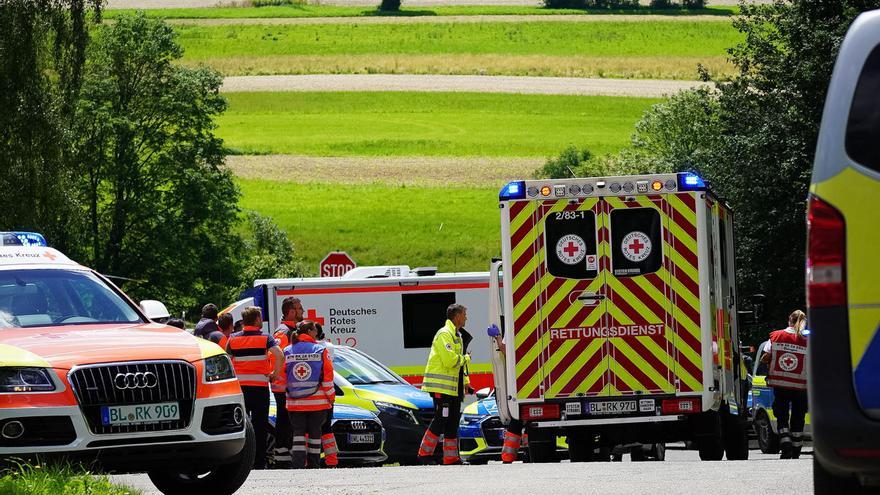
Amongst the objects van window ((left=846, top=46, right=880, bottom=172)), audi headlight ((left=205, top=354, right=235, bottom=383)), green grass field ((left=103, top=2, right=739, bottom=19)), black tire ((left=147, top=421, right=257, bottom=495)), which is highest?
green grass field ((left=103, top=2, right=739, bottom=19))

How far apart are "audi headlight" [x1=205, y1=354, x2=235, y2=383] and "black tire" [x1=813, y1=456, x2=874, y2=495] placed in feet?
15.9

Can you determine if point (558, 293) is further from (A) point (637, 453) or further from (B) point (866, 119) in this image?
(B) point (866, 119)

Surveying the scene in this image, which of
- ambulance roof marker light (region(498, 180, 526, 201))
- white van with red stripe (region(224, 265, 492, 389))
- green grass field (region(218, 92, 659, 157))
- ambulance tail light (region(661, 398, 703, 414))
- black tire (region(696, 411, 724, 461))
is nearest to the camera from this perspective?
ambulance roof marker light (region(498, 180, 526, 201))

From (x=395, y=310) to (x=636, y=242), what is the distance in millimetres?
11378

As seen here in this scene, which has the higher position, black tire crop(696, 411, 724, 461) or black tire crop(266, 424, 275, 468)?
black tire crop(696, 411, 724, 461)

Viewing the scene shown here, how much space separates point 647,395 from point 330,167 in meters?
65.4

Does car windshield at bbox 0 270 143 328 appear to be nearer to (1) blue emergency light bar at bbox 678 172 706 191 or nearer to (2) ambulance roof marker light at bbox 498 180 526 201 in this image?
(2) ambulance roof marker light at bbox 498 180 526 201

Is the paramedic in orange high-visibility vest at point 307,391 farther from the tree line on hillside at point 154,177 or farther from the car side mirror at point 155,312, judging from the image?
the tree line on hillside at point 154,177

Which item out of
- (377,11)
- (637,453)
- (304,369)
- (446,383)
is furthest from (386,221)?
(304,369)

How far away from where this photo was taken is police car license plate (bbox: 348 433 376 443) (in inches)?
738

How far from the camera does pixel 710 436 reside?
53.1ft

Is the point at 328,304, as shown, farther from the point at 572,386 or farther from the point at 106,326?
the point at 106,326

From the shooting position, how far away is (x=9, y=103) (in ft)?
133

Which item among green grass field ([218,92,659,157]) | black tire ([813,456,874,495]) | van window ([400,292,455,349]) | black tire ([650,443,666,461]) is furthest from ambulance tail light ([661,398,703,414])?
green grass field ([218,92,659,157])
